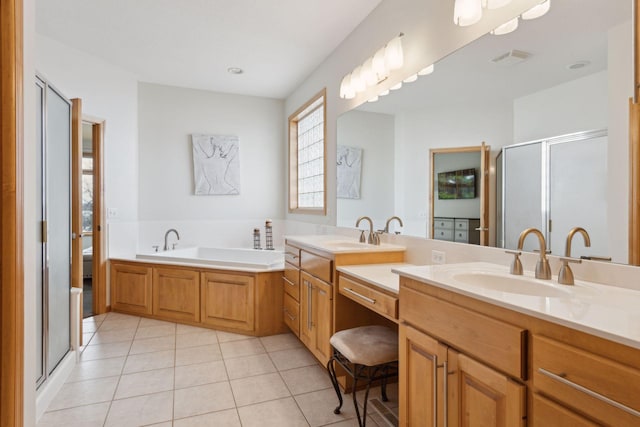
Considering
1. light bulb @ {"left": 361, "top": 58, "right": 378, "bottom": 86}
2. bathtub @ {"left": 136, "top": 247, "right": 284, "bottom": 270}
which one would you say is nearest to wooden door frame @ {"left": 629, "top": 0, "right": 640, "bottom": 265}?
light bulb @ {"left": 361, "top": 58, "right": 378, "bottom": 86}

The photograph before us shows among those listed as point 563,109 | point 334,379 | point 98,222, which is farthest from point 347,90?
point 98,222

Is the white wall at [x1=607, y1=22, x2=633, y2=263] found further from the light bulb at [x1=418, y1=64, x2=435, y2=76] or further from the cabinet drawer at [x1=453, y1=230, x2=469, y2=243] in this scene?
the light bulb at [x1=418, y1=64, x2=435, y2=76]

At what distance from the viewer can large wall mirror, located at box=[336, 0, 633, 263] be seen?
122cm

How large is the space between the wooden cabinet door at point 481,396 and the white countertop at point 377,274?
456 mm

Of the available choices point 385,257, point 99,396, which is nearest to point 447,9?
point 385,257

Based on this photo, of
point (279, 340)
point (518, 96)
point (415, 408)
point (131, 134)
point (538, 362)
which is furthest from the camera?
point (131, 134)

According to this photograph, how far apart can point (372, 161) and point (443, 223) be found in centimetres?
90

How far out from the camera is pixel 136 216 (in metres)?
→ 4.20

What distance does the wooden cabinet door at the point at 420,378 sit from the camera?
4.18 feet

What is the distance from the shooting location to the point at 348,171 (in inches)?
119

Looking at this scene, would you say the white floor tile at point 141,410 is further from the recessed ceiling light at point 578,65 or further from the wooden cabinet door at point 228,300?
the recessed ceiling light at point 578,65

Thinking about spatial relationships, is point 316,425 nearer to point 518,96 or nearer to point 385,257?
point 385,257

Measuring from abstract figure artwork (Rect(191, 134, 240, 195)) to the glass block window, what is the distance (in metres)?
Result: 0.76

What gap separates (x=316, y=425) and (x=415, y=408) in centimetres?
69
